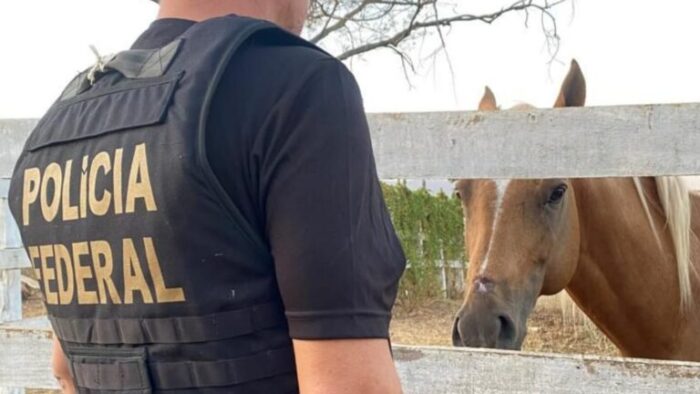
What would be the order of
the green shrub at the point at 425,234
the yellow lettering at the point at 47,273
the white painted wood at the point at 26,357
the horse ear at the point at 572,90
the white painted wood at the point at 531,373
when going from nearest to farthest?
the yellow lettering at the point at 47,273 < the white painted wood at the point at 531,373 < the white painted wood at the point at 26,357 < the horse ear at the point at 572,90 < the green shrub at the point at 425,234

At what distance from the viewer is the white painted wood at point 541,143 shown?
5.81 feet

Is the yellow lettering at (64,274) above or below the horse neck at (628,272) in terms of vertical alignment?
above

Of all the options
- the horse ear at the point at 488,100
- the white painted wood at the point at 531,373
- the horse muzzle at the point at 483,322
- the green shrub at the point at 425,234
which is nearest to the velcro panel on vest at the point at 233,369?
the white painted wood at the point at 531,373

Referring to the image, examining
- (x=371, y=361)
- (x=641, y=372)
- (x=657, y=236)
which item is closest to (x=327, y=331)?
(x=371, y=361)

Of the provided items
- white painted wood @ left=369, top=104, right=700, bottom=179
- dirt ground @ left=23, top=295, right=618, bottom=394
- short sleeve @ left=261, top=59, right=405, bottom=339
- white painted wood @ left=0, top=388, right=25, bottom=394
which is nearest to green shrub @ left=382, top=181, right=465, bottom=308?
dirt ground @ left=23, top=295, right=618, bottom=394

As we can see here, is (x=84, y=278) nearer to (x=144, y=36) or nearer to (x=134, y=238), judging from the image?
(x=134, y=238)

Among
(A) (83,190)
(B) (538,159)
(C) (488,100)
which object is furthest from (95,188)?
(C) (488,100)

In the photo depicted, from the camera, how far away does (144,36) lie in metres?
1.05

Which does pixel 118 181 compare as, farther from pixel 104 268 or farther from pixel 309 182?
pixel 309 182

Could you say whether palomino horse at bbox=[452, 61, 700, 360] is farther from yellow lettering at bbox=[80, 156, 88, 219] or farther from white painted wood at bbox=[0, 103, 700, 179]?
yellow lettering at bbox=[80, 156, 88, 219]

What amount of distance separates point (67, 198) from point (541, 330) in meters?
7.78

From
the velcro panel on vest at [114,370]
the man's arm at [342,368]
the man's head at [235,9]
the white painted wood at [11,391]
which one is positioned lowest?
the white painted wood at [11,391]

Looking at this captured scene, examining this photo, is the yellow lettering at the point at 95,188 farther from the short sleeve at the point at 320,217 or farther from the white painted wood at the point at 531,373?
the white painted wood at the point at 531,373

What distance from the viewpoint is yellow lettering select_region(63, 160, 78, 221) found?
0.98 m
